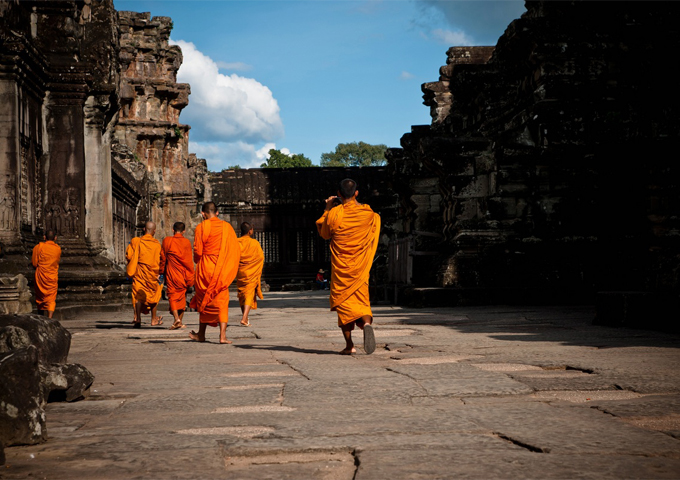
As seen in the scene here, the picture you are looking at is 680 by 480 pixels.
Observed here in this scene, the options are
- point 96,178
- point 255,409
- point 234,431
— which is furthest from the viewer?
point 96,178

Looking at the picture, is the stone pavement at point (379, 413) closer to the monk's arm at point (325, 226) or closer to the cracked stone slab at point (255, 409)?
the cracked stone slab at point (255, 409)

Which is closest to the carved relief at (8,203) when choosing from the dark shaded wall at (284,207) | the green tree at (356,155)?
the dark shaded wall at (284,207)

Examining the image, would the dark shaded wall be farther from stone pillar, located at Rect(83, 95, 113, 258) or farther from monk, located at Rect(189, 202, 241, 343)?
monk, located at Rect(189, 202, 241, 343)

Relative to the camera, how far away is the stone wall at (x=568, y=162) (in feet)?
39.2

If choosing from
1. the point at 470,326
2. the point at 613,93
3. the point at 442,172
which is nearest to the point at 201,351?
the point at 470,326

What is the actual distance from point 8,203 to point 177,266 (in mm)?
2337

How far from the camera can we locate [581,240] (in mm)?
12352

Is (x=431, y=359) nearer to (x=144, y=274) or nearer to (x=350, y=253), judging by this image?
(x=350, y=253)

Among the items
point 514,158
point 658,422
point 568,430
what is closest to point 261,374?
point 568,430

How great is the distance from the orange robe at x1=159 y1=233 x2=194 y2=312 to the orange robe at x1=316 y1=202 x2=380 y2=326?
403cm

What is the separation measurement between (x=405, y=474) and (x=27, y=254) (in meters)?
9.24

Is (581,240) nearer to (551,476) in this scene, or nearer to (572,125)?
(572,125)

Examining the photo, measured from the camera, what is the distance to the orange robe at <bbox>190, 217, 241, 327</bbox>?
8125 mm

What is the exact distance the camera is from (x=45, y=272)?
10.5 m
